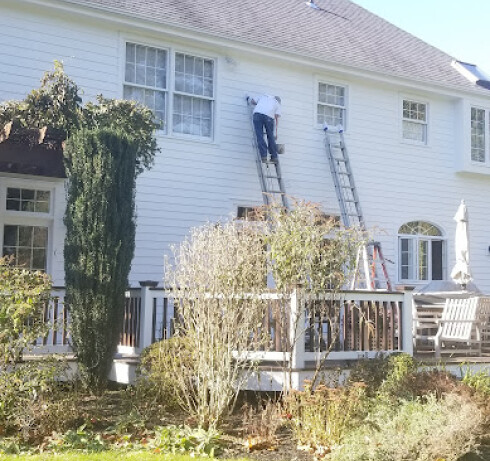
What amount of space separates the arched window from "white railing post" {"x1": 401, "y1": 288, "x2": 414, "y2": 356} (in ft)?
22.2

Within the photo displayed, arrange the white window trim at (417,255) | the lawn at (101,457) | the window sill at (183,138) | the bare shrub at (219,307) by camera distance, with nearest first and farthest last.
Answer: the lawn at (101,457) → the bare shrub at (219,307) → the window sill at (183,138) → the white window trim at (417,255)

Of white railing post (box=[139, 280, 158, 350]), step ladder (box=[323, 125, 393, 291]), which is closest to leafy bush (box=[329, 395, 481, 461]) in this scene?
white railing post (box=[139, 280, 158, 350])

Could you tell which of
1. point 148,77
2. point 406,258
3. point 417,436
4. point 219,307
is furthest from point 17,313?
point 406,258

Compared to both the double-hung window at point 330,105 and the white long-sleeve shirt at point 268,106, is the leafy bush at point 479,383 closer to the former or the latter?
the white long-sleeve shirt at point 268,106

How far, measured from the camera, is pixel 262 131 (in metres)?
13.9

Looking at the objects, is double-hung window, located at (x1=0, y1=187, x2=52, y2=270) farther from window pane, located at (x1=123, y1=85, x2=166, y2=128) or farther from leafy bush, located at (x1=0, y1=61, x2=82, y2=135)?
window pane, located at (x1=123, y1=85, x2=166, y2=128)

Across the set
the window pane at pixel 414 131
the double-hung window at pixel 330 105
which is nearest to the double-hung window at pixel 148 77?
the double-hung window at pixel 330 105

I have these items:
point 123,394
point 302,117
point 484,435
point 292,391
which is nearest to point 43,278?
point 123,394

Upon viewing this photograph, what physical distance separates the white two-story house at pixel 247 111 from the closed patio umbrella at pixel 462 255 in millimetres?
2430

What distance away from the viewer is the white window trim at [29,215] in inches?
471

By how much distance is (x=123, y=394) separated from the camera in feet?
27.7

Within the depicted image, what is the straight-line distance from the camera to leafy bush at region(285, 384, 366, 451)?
6852 millimetres

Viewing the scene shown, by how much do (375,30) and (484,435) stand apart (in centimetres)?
1392

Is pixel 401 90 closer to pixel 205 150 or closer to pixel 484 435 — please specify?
pixel 205 150
